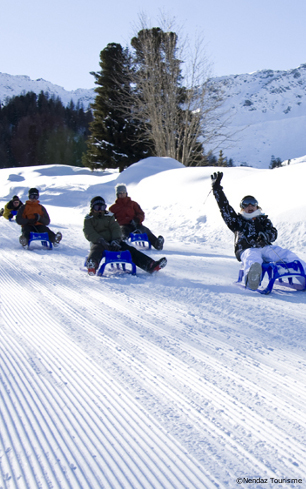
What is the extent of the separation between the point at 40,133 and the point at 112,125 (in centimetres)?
3385

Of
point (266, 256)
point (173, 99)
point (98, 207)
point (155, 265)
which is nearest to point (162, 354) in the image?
Answer: point (266, 256)

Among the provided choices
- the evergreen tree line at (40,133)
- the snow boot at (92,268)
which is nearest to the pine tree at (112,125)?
the snow boot at (92,268)

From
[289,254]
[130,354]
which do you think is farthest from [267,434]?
[289,254]

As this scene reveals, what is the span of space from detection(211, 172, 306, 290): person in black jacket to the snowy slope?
29cm

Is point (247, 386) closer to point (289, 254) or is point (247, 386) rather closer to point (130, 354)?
point (130, 354)

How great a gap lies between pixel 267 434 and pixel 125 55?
25950 millimetres

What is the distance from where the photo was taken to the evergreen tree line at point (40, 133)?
51.1 metres

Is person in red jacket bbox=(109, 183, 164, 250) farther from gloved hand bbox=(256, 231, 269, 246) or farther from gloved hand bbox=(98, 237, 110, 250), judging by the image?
gloved hand bbox=(256, 231, 269, 246)

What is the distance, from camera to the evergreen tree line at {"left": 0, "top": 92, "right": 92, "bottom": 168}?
51.1 meters

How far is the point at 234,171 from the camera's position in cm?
1188

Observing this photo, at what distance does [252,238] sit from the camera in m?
5.09

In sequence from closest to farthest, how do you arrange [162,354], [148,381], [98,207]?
[148,381], [162,354], [98,207]

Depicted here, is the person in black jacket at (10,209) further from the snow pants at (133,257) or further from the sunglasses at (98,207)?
the snow pants at (133,257)

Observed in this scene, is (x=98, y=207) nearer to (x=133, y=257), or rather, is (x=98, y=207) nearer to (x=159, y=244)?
(x=133, y=257)
